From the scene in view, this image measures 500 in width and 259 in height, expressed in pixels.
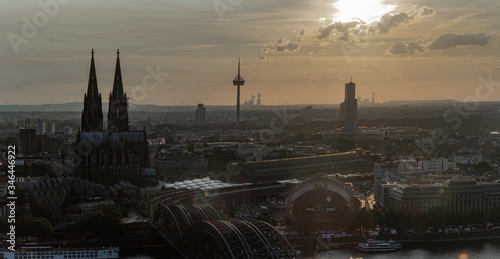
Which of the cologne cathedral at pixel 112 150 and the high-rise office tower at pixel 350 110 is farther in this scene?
the high-rise office tower at pixel 350 110

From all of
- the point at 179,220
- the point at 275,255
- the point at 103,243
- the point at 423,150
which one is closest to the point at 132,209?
the point at 103,243

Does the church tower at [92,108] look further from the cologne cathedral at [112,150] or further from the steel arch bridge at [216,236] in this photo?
the steel arch bridge at [216,236]

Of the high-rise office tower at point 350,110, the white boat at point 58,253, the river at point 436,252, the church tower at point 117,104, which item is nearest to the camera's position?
the white boat at point 58,253

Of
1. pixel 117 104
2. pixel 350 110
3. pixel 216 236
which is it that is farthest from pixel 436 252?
pixel 350 110

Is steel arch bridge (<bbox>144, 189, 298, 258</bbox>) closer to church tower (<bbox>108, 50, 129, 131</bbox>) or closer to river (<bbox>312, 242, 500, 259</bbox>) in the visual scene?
river (<bbox>312, 242, 500, 259</bbox>)

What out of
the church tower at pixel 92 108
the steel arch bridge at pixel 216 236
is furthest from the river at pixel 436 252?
the church tower at pixel 92 108
